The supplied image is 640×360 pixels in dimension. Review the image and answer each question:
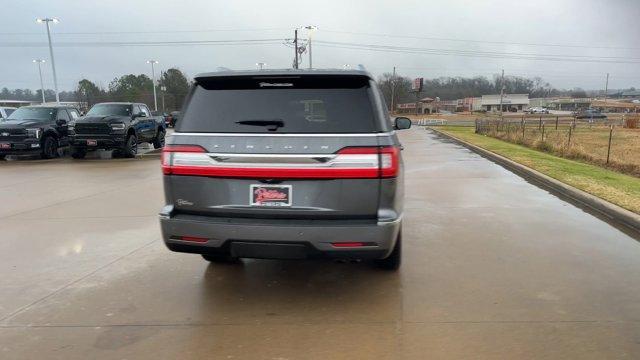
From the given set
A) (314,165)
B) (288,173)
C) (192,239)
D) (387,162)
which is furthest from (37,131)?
(387,162)

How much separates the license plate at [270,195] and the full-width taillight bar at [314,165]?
83 mm

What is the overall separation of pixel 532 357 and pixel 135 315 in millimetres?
2991

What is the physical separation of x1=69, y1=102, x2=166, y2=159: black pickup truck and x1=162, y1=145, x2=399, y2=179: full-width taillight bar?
13963 mm

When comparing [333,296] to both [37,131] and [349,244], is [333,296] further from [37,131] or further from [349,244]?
[37,131]

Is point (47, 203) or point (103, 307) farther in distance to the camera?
point (47, 203)

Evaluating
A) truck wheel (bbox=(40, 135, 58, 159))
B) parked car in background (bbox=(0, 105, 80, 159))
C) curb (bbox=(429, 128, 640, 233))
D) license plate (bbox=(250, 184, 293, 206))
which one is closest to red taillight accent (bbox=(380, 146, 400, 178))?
license plate (bbox=(250, 184, 293, 206))

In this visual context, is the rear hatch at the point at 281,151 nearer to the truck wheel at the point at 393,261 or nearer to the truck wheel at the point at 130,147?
the truck wheel at the point at 393,261

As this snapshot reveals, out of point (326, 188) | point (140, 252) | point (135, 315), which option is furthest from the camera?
point (140, 252)

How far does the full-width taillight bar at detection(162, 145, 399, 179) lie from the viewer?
3580mm

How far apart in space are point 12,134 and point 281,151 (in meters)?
15.7

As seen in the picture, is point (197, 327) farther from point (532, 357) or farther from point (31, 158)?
point (31, 158)

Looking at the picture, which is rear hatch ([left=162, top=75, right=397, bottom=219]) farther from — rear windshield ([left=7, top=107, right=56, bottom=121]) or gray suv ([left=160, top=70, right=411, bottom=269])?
rear windshield ([left=7, top=107, right=56, bottom=121])

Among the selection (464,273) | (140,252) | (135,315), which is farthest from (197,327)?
(464,273)

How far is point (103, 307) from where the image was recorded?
4.12m
